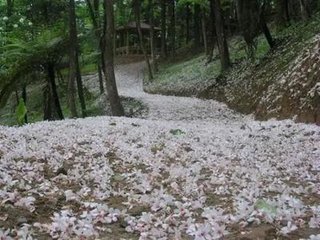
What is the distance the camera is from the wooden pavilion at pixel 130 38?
5244 centimetres

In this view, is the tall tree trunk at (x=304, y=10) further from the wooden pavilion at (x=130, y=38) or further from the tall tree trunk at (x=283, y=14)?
the wooden pavilion at (x=130, y=38)

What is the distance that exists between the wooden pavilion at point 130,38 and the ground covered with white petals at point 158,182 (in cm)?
4143

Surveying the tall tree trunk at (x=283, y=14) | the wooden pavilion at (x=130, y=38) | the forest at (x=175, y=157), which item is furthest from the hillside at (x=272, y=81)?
the wooden pavilion at (x=130, y=38)

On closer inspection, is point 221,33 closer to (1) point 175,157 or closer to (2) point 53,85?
(2) point 53,85

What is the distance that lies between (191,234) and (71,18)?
13915mm

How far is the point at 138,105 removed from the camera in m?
23.8

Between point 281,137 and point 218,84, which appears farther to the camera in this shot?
point 218,84

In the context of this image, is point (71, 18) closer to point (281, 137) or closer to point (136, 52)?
point (281, 137)

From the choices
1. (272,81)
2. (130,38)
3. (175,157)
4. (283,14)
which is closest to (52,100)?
(272,81)

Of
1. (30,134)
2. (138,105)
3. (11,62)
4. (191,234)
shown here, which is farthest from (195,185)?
(138,105)

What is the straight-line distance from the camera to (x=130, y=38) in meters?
57.7

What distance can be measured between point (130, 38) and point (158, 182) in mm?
52251

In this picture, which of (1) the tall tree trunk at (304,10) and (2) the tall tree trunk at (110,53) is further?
(1) the tall tree trunk at (304,10)

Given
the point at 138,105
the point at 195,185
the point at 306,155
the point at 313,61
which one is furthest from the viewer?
the point at 138,105
